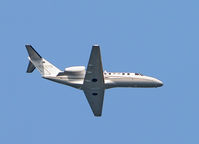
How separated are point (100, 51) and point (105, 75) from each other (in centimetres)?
551

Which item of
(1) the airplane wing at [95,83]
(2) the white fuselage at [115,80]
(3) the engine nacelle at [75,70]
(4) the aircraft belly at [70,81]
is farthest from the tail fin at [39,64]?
(1) the airplane wing at [95,83]

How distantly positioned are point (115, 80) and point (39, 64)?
38.4ft

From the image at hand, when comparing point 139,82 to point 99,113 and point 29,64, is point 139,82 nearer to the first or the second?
point 99,113

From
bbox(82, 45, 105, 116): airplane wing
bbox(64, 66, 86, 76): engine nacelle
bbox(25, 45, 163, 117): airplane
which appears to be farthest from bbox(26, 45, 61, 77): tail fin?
bbox(82, 45, 105, 116): airplane wing

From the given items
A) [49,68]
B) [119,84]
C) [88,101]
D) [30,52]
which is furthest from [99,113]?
[30,52]

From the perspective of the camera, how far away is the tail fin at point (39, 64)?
173 feet

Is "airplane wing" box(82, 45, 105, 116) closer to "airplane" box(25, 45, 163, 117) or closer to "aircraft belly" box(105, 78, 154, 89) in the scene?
"airplane" box(25, 45, 163, 117)

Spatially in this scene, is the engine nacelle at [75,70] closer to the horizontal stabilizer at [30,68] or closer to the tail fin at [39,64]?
the tail fin at [39,64]

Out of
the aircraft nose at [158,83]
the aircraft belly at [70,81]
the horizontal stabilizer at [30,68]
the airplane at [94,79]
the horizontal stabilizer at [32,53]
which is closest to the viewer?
the airplane at [94,79]

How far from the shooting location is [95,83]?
49094 mm

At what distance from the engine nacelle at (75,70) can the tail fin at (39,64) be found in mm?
3893

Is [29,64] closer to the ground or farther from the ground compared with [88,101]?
farther from the ground

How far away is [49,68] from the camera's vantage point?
53.1 m

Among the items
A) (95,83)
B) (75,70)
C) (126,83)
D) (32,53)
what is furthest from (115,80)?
(32,53)
